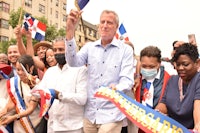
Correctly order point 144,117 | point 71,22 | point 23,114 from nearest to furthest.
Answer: point 144,117, point 71,22, point 23,114

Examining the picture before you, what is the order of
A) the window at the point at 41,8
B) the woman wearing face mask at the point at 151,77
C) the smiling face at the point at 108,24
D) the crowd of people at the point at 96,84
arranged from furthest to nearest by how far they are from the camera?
1. the window at the point at 41,8
2. the woman wearing face mask at the point at 151,77
3. the smiling face at the point at 108,24
4. the crowd of people at the point at 96,84

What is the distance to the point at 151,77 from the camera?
4133 millimetres

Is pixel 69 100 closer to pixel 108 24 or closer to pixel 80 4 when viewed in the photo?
pixel 108 24

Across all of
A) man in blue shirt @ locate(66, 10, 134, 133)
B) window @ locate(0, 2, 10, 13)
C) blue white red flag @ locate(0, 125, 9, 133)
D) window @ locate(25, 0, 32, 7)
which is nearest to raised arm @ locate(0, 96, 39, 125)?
blue white red flag @ locate(0, 125, 9, 133)

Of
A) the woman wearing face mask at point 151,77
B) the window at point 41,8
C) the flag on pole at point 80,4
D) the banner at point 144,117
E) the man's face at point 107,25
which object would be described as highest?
the window at point 41,8

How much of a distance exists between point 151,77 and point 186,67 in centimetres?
105

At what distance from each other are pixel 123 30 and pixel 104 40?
13.7ft

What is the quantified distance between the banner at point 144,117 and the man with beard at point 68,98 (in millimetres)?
496

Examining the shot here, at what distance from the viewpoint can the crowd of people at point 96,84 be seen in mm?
3213

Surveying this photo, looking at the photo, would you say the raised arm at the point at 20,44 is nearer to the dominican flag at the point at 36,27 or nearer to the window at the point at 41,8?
the dominican flag at the point at 36,27

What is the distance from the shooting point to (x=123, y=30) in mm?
8023

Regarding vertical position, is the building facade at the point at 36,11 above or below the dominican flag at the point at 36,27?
above

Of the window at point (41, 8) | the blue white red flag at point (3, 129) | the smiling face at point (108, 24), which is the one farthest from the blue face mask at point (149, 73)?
the window at point (41, 8)

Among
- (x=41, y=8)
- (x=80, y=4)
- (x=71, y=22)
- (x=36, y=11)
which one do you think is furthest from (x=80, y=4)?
(x=41, y=8)
